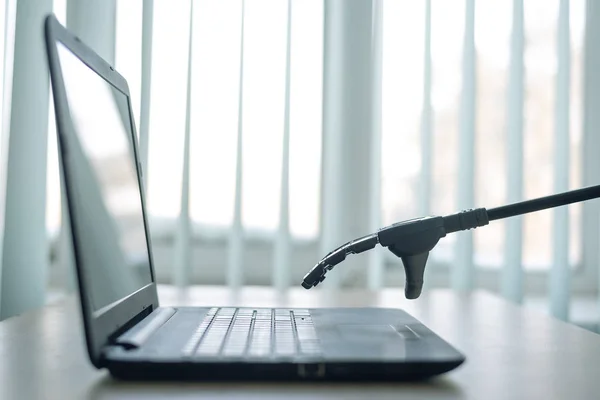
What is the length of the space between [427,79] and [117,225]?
90 centimetres

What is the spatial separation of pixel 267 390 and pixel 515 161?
1.05m

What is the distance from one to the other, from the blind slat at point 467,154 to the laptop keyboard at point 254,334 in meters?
0.67

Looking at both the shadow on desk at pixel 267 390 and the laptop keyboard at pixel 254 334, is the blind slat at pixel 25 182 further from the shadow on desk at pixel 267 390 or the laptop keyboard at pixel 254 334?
the shadow on desk at pixel 267 390

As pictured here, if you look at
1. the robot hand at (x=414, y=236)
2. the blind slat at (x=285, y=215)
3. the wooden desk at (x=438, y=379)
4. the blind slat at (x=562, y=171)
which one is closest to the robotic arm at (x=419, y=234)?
the robot hand at (x=414, y=236)

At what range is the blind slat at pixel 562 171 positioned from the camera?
1392mm

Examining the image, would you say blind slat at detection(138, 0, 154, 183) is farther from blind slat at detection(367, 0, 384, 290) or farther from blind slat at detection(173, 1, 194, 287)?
blind slat at detection(367, 0, 384, 290)

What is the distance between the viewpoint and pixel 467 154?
1409 millimetres

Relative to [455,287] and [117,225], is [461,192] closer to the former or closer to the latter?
[455,287]

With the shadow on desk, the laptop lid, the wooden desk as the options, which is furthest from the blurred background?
the shadow on desk

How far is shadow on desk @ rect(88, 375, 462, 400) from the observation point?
1.69ft

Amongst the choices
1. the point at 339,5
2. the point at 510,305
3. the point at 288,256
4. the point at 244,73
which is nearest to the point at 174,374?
the point at 510,305

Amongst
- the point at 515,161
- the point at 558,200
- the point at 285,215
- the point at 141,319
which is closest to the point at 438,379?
the point at 558,200

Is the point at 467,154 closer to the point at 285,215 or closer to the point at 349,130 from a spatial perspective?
the point at 349,130

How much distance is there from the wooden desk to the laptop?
0.06 ft
